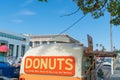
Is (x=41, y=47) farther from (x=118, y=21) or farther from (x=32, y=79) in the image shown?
(x=118, y=21)

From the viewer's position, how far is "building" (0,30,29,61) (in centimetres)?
4644

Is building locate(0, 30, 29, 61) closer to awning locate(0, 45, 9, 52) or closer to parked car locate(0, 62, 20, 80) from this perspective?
awning locate(0, 45, 9, 52)

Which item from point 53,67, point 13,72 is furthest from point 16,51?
point 53,67

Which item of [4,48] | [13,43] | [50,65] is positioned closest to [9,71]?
[50,65]

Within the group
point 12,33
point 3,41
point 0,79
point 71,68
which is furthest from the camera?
point 12,33

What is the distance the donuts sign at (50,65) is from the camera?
8.68 m

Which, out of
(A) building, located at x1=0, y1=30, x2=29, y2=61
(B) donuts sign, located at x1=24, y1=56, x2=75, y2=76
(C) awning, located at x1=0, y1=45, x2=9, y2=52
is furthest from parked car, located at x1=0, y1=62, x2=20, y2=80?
(A) building, located at x1=0, y1=30, x2=29, y2=61

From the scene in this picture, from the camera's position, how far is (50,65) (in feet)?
29.0

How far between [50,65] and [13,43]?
4261 cm

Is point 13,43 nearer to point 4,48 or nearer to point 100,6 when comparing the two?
point 4,48

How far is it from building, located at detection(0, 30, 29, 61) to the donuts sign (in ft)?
119

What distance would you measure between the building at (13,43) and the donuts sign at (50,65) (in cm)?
3638

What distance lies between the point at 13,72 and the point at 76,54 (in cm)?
390

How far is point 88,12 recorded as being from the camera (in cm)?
1220
